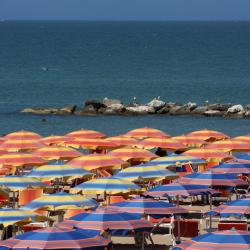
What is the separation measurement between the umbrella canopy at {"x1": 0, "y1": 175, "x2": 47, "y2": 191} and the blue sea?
88.7 ft

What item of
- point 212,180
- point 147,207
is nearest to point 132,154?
point 212,180

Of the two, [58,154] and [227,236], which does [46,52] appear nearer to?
[58,154]

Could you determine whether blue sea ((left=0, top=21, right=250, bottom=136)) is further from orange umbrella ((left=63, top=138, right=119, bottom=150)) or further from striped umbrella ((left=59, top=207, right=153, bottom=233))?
striped umbrella ((left=59, top=207, right=153, bottom=233))

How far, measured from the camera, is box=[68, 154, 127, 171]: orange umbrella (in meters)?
32.0

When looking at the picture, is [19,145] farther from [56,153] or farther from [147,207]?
[147,207]

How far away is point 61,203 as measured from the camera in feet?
81.4

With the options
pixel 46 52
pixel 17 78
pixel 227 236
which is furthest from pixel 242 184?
pixel 46 52

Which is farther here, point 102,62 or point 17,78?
point 102,62

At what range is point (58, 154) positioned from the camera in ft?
113

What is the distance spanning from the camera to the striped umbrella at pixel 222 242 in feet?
63.6

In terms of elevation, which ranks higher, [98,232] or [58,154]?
[58,154]

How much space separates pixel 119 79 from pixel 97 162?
67949 mm

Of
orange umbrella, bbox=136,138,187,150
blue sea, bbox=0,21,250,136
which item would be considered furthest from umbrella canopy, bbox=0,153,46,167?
blue sea, bbox=0,21,250,136

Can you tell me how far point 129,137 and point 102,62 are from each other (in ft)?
289
